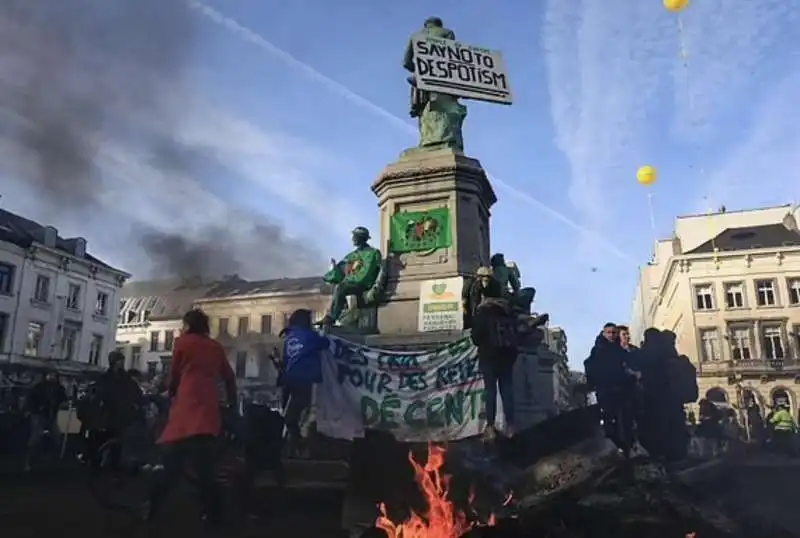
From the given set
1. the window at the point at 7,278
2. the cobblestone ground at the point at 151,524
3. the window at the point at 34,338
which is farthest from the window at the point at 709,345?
the cobblestone ground at the point at 151,524

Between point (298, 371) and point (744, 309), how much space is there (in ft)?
173

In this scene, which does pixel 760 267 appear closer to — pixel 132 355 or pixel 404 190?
pixel 404 190

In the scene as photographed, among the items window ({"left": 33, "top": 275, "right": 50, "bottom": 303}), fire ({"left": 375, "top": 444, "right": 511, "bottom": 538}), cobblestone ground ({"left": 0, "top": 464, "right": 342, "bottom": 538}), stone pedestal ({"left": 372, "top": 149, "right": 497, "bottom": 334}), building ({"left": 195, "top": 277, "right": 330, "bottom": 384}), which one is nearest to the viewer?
fire ({"left": 375, "top": 444, "right": 511, "bottom": 538})

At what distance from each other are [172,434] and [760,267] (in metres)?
56.9

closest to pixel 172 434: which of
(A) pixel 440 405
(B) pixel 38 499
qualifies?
(B) pixel 38 499

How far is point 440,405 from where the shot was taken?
9797 millimetres

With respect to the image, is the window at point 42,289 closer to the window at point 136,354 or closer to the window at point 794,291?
the window at point 136,354

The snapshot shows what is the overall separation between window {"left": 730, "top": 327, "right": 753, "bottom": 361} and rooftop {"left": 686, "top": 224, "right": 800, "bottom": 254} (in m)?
7.10

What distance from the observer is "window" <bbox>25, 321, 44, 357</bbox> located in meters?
42.6

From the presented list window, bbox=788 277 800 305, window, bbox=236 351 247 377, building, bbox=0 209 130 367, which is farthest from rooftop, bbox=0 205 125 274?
window, bbox=788 277 800 305

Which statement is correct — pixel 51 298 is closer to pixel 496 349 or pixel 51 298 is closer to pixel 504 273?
pixel 504 273

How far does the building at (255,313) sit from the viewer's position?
874 inches

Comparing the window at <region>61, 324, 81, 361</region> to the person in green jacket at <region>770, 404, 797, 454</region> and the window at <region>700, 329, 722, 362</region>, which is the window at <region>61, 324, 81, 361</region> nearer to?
the person in green jacket at <region>770, 404, 797, 454</region>

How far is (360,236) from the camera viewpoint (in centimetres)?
1319
